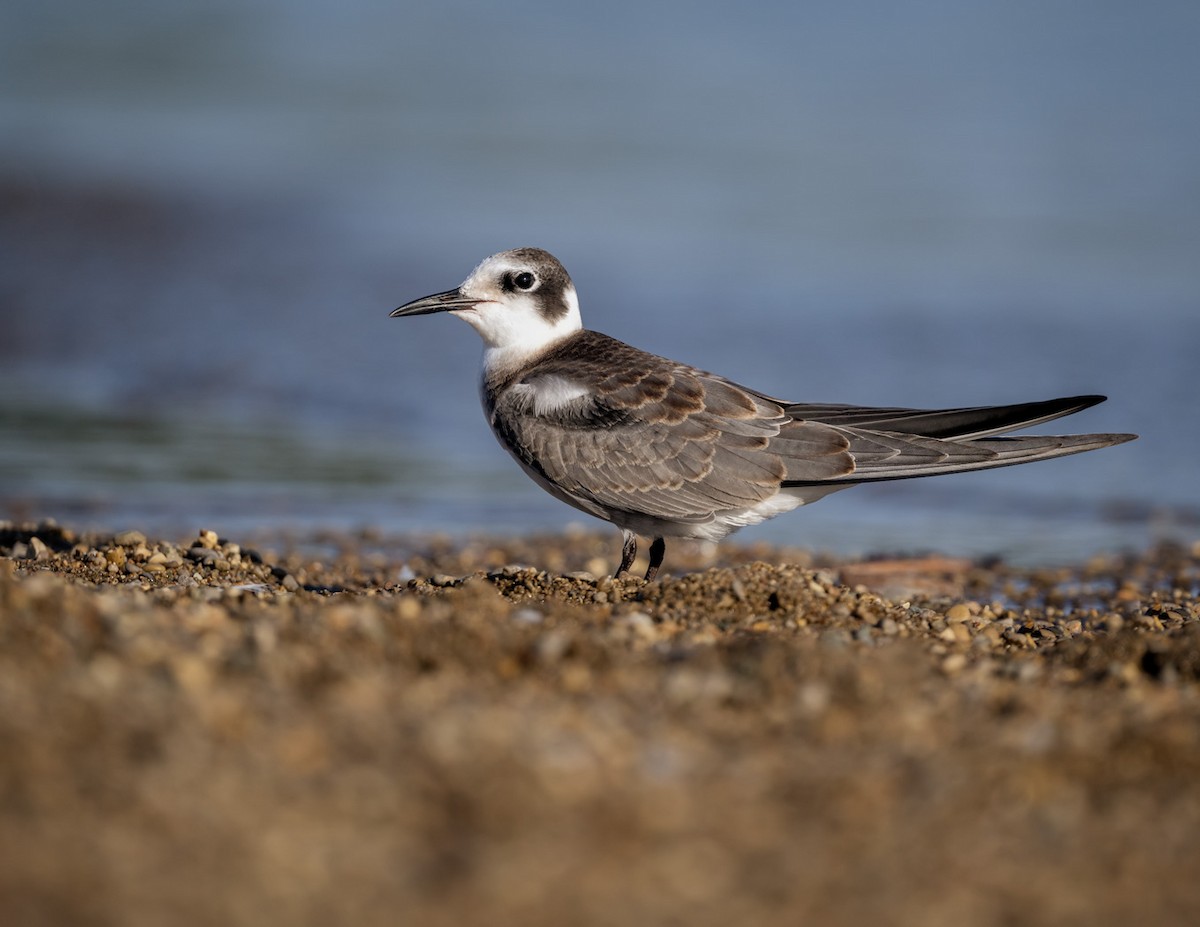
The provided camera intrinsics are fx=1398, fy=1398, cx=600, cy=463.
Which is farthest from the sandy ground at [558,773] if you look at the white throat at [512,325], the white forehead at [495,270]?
the white forehead at [495,270]

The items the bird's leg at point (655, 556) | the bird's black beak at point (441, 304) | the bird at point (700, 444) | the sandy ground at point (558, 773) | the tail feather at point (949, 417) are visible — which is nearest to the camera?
the sandy ground at point (558, 773)

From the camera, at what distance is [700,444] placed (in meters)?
6.34

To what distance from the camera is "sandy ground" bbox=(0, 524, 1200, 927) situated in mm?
2514

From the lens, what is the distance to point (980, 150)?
749 inches

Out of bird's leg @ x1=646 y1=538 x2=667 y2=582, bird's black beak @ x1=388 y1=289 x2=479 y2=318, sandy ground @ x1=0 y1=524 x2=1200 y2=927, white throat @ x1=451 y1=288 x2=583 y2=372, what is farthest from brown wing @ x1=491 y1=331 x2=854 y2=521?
sandy ground @ x1=0 y1=524 x2=1200 y2=927

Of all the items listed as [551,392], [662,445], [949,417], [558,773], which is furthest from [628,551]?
[558,773]

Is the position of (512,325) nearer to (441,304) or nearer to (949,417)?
(441,304)

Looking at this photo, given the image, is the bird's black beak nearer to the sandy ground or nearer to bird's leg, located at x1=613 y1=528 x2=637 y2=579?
bird's leg, located at x1=613 y1=528 x2=637 y2=579

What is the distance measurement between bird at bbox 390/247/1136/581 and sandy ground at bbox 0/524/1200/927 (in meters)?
1.73

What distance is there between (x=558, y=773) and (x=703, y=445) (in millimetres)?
3630

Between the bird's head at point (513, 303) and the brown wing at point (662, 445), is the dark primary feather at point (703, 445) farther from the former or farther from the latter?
the bird's head at point (513, 303)

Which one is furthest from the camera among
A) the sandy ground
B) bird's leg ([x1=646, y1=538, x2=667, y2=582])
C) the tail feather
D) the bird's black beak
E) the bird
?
the bird's black beak

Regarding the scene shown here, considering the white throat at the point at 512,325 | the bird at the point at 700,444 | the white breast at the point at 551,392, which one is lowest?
the bird at the point at 700,444

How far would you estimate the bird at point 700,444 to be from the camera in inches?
246
